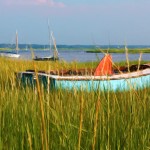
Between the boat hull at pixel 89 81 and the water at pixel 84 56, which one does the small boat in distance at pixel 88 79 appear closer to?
the boat hull at pixel 89 81

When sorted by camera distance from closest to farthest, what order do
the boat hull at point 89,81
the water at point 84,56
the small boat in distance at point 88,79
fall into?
the boat hull at point 89,81 < the small boat in distance at point 88,79 < the water at point 84,56

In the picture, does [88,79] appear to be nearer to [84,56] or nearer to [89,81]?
[89,81]

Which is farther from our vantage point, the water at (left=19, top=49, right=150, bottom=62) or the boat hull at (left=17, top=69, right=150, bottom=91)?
the water at (left=19, top=49, right=150, bottom=62)

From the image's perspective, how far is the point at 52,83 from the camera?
10.3 metres

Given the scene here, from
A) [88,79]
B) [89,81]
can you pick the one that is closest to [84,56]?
[89,81]

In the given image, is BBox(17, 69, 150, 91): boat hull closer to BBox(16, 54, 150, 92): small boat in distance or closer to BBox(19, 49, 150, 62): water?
BBox(16, 54, 150, 92): small boat in distance

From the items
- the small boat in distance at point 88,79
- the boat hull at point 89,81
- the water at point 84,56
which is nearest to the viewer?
the boat hull at point 89,81

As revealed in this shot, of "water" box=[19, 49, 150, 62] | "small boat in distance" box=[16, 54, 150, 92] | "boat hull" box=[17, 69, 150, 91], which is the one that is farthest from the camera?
"water" box=[19, 49, 150, 62]

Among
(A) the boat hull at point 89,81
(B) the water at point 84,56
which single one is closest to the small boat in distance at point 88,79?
(A) the boat hull at point 89,81

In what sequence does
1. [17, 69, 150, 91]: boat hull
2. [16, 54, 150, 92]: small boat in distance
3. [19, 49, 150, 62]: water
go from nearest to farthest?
[17, 69, 150, 91]: boat hull → [16, 54, 150, 92]: small boat in distance → [19, 49, 150, 62]: water

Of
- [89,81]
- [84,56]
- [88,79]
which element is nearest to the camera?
[88,79]

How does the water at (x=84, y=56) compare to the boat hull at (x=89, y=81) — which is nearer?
the boat hull at (x=89, y=81)

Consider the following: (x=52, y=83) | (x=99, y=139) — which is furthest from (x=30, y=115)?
(x=52, y=83)

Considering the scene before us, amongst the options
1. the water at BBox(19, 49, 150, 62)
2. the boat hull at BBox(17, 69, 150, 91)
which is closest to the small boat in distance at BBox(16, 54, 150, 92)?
the boat hull at BBox(17, 69, 150, 91)
